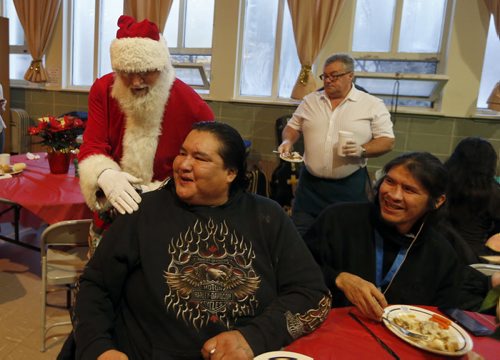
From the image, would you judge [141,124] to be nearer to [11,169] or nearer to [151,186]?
[151,186]

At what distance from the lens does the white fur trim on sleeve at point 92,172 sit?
148 centimetres

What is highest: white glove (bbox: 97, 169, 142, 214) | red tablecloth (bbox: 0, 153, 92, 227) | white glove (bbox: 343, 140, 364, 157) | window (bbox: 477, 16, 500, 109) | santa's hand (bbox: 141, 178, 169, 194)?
window (bbox: 477, 16, 500, 109)

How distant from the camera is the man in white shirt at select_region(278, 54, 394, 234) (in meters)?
2.27

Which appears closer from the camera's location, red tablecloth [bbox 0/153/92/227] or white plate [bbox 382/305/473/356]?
white plate [bbox 382/305/473/356]

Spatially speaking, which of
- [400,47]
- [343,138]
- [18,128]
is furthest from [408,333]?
[18,128]

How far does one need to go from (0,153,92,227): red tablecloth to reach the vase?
45 millimetres

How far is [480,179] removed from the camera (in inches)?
83.0

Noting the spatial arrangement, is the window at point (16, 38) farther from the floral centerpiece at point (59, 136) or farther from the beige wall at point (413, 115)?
the floral centerpiece at point (59, 136)

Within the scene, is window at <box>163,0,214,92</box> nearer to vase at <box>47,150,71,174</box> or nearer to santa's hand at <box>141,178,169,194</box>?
vase at <box>47,150,71,174</box>

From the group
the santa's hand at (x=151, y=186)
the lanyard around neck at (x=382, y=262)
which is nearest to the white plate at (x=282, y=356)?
the lanyard around neck at (x=382, y=262)

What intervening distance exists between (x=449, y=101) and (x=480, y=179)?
220 centimetres

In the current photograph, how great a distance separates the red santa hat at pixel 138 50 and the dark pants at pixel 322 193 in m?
1.15

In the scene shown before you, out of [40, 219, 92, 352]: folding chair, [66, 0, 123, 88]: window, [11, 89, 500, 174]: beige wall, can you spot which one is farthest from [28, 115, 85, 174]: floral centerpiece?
[66, 0, 123, 88]: window

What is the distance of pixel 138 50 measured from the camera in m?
1.53
